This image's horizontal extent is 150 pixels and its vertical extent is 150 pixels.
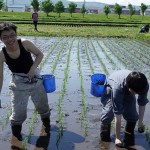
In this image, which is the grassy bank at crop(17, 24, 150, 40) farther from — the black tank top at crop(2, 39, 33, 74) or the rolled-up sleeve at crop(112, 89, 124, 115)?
the rolled-up sleeve at crop(112, 89, 124, 115)

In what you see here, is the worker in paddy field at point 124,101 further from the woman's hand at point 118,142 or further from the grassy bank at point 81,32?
the grassy bank at point 81,32

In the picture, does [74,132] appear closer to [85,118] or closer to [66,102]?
[85,118]

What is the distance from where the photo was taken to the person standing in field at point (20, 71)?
13.1ft

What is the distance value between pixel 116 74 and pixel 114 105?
0.42 metres

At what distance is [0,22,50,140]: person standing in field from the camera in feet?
13.1

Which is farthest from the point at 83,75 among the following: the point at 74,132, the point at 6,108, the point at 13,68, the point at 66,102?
the point at 13,68

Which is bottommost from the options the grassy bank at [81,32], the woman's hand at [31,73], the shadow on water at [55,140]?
the shadow on water at [55,140]

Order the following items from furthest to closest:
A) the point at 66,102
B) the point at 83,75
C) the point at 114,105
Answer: the point at 83,75
the point at 66,102
the point at 114,105

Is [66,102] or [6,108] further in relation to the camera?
[66,102]

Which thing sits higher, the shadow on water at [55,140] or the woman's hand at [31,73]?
the woman's hand at [31,73]

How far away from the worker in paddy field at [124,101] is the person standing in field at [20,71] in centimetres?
86

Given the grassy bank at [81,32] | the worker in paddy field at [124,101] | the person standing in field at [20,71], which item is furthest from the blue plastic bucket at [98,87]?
the grassy bank at [81,32]

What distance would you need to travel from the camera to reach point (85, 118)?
5.37 meters

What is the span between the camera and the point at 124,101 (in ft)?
13.7
